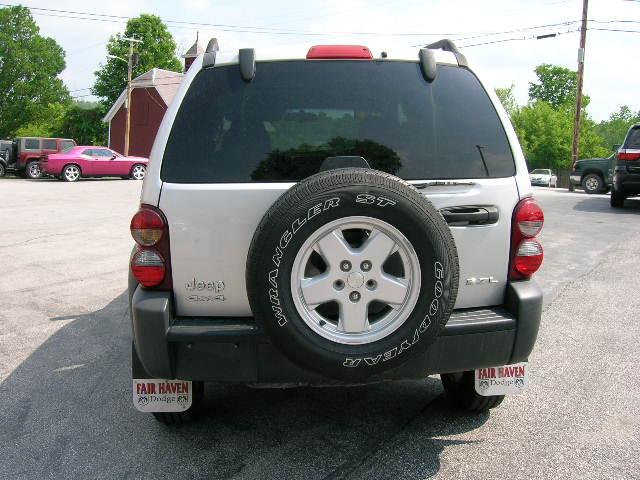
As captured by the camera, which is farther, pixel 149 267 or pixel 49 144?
pixel 49 144

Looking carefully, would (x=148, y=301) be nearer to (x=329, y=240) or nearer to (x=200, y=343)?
(x=200, y=343)

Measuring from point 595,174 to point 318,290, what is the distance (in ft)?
62.2

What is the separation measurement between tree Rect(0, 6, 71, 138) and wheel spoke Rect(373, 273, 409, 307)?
70.0 meters

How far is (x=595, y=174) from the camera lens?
19.3 meters

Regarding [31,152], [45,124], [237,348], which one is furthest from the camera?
[45,124]

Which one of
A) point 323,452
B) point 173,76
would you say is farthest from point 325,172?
point 173,76

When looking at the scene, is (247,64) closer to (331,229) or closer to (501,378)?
(331,229)

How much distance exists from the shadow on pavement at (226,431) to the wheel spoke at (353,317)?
76 centimetres

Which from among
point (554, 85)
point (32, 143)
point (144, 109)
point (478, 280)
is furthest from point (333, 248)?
point (554, 85)

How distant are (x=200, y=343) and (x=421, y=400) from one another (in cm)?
164

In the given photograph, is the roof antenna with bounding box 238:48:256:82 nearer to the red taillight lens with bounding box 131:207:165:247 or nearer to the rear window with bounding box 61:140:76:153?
the red taillight lens with bounding box 131:207:165:247

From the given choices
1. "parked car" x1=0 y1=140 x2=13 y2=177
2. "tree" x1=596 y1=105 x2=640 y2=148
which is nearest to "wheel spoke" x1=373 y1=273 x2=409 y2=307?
"parked car" x1=0 y1=140 x2=13 y2=177

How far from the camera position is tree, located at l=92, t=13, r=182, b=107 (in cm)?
5975

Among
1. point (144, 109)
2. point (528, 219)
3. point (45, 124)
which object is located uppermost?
point (144, 109)
